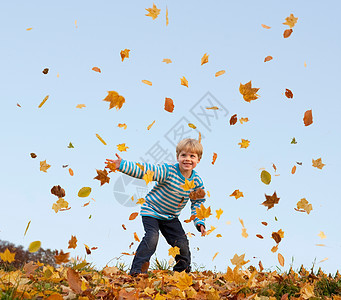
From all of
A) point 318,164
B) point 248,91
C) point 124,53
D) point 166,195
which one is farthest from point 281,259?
point 124,53

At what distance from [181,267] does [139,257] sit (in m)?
0.76

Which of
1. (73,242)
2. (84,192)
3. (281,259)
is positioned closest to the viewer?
Result: (73,242)

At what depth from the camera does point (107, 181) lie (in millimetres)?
4367

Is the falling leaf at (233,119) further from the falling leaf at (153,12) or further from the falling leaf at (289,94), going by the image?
the falling leaf at (153,12)

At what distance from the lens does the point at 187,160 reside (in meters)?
5.00

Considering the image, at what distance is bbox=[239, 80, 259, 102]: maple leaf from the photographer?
4.40 m

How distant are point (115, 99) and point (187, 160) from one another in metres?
1.52

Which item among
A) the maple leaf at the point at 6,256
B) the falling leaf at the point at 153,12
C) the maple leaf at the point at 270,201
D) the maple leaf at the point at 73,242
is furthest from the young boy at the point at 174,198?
the maple leaf at the point at 6,256

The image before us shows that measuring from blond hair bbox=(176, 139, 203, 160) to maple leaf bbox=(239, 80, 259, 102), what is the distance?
98 centimetres

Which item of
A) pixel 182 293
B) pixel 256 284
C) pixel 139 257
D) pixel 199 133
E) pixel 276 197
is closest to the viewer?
pixel 182 293

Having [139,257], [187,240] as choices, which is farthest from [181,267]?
[139,257]

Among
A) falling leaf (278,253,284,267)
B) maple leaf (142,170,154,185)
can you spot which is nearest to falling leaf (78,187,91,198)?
maple leaf (142,170,154,185)

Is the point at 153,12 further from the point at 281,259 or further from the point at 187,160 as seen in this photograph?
the point at 281,259

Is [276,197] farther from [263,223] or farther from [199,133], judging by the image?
[199,133]
